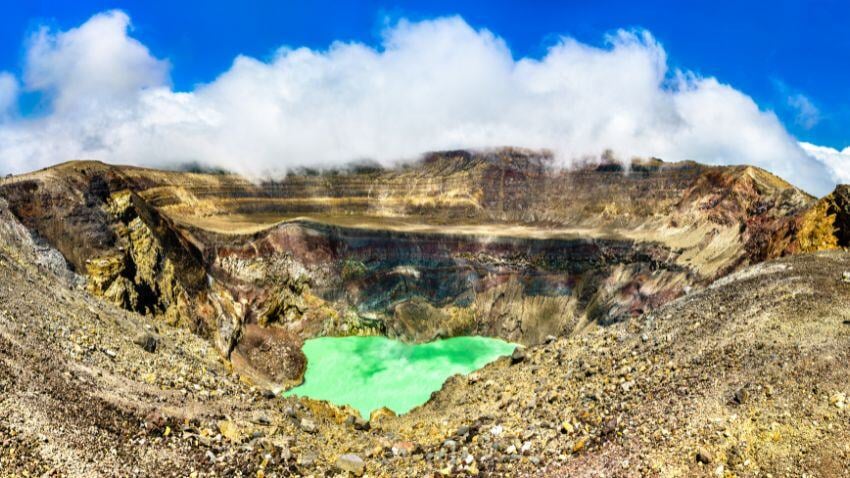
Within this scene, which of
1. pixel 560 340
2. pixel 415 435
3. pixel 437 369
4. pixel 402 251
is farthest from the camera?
pixel 402 251

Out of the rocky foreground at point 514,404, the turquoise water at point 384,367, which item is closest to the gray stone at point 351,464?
the rocky foreground at point 514,404

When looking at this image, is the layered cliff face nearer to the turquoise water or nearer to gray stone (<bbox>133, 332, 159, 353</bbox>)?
the turquoise water

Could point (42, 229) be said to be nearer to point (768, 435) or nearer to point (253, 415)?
point (253, 415)

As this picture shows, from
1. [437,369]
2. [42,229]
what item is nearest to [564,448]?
[437,369]

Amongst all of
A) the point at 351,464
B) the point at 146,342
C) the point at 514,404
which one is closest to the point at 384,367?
the point at 146,342

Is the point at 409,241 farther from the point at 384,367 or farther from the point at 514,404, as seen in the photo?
the point at 514,404
